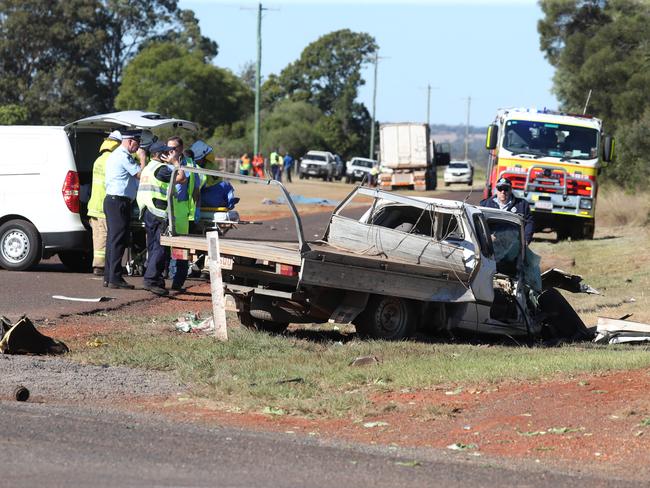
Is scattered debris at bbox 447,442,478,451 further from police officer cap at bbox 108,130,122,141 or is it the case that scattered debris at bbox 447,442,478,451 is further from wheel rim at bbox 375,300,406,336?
police officer cap at bbox 108,130,122,141

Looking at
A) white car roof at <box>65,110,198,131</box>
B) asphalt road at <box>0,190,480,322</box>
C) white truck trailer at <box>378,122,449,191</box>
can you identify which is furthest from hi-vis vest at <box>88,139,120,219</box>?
white truck trailer at <box>378,122,449,191</box>

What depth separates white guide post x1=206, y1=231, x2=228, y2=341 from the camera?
1144cm

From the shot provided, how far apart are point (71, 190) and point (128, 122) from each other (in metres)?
1.22

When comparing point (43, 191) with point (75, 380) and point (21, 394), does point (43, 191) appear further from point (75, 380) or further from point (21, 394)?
point (21, 394)

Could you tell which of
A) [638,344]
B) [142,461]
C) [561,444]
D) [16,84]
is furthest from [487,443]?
[16,84]

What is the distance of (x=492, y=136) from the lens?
25.6m

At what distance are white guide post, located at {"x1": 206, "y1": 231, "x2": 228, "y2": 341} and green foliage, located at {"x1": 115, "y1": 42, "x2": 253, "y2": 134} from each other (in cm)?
6951

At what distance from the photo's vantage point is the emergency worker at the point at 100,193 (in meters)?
15.5

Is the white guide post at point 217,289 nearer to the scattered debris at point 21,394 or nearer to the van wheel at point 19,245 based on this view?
the scattered debris at point 21,394

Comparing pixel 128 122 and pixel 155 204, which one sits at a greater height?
pixel 128 122

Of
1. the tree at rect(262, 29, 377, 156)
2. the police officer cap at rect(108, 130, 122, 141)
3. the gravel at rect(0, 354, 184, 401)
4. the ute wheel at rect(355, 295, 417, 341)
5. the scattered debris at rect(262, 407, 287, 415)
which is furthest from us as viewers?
the tree at rect(262, 29, 377, 156)

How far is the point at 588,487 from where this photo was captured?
6.68 m

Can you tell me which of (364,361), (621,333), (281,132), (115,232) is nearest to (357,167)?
(281,132)

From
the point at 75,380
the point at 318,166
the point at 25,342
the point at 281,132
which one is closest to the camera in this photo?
the point at 75,380
